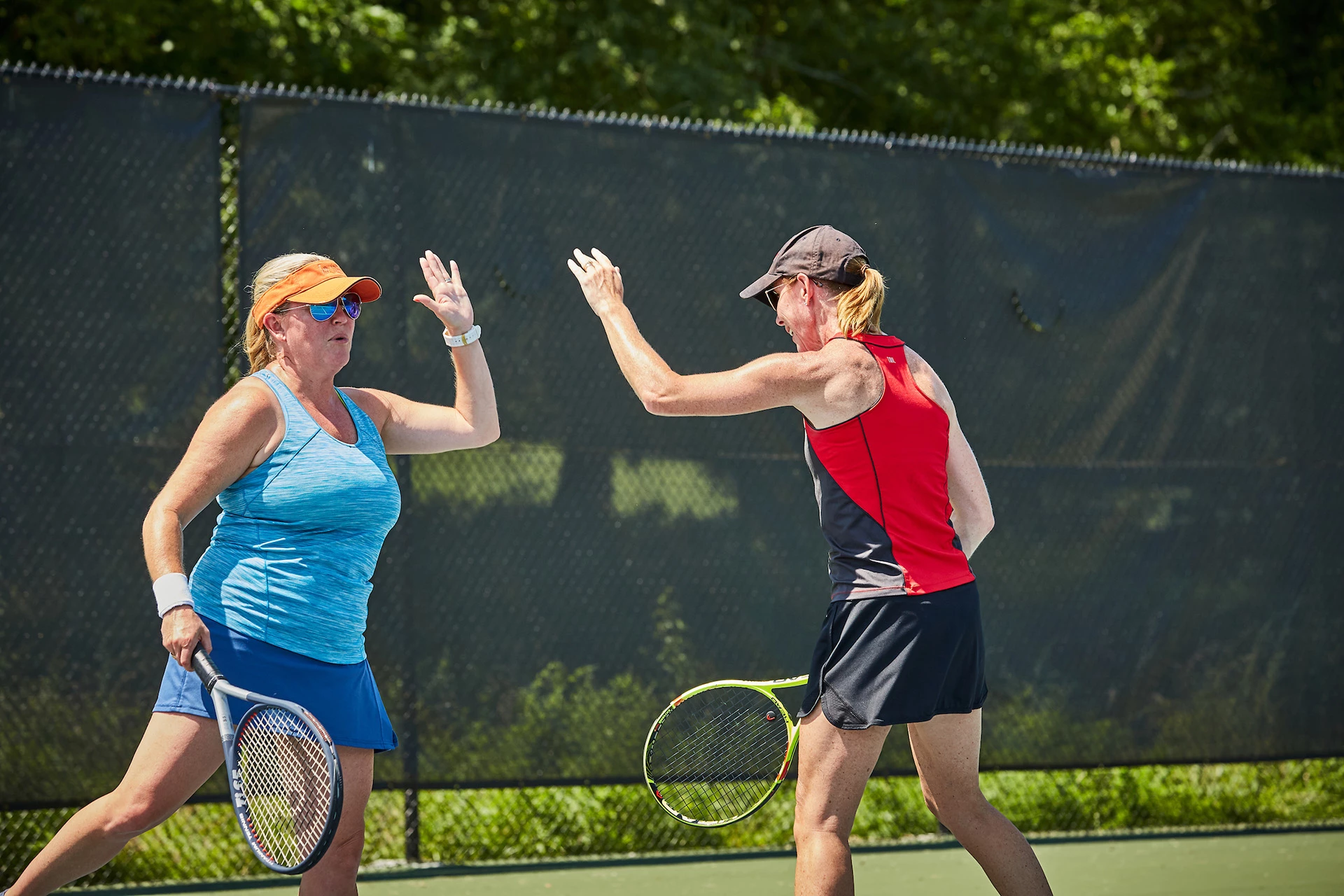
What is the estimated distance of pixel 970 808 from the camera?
2771 millimetres

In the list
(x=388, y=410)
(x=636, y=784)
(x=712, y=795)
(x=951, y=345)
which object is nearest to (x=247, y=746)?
(x=388, y=410)

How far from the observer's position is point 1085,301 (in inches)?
178

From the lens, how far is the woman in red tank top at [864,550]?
2637mm

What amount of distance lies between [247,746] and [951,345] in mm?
2690

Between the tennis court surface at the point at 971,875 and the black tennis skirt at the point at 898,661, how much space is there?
155 cm

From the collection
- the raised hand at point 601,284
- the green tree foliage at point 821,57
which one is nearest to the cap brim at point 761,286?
the raised hand at point 601,284

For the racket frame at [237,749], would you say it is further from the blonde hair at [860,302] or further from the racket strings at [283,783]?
the blonde hair at [860,302]

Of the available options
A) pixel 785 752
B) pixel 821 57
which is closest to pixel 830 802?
pixel 785 752

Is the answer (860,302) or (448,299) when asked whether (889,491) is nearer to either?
(860,302)

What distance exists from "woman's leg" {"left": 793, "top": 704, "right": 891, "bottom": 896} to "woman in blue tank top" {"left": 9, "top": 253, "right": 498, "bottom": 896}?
2.74ft

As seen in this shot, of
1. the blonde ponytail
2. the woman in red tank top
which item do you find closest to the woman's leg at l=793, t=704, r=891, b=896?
the woman in red tank top

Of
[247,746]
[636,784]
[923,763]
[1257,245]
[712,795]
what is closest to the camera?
[247,746]

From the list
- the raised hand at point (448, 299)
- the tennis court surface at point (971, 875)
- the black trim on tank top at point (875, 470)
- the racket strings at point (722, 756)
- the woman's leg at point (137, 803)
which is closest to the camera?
the woman's leg at point (137, 803)

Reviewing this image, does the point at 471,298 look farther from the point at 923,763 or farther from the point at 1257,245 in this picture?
the point at 1257,245
